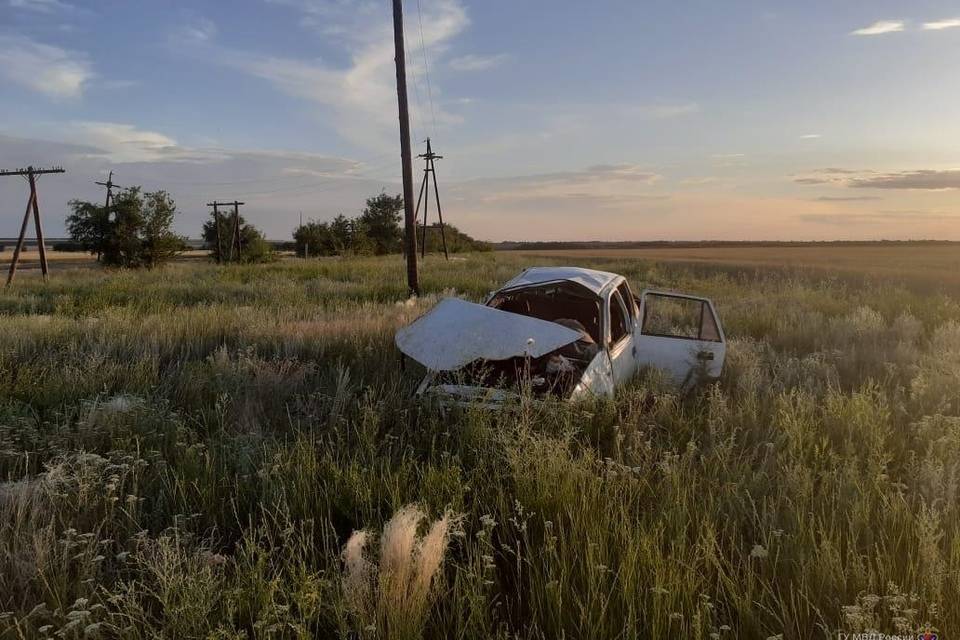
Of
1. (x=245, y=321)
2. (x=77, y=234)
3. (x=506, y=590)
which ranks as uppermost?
(x=77, y=234)

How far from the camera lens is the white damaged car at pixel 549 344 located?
4887 millimetres

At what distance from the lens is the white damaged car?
192 inches

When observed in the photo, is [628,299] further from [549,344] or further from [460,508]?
[460,508]

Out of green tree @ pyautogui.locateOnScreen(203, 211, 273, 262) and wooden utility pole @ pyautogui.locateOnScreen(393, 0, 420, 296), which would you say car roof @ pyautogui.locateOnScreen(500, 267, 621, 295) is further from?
green tree @ pyautogui.locateOnScreen(203, 211, 273, 262)

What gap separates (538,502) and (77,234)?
42167 millimetres

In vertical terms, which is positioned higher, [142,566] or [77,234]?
[77,234]

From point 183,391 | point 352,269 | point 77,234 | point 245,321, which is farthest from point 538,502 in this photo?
point 77,234

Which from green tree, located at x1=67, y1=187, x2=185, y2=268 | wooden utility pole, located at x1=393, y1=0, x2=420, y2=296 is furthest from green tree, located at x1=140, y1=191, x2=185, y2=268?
wooden utility pole, located at x1=393, y1=0, x2=420, y2=296

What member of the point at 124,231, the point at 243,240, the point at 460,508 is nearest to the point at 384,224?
the point at 243,240

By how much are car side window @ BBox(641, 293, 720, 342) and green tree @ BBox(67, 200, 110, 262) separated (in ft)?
118

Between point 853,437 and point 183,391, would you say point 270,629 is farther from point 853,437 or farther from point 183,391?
point 853,437

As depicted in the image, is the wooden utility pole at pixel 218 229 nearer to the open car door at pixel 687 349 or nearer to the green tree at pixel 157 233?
the green tree at pixel 157 233

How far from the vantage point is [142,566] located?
9.55 ft

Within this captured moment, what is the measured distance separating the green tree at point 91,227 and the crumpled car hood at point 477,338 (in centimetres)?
3876
